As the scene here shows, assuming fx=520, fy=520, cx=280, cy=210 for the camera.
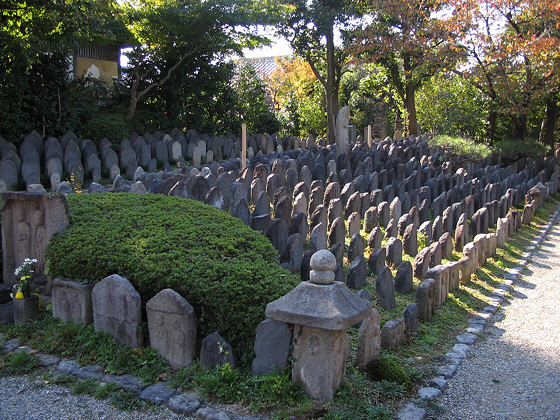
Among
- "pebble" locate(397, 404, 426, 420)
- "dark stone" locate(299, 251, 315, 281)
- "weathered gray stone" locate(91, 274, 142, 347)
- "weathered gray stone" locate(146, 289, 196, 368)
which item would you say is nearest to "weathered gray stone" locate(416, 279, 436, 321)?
"dark stone" locate(299, 251, 315, 281)

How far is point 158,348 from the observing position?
4145mm

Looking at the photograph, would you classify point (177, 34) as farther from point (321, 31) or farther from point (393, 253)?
point (393, 253)

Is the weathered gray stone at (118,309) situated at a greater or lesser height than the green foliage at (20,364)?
greater

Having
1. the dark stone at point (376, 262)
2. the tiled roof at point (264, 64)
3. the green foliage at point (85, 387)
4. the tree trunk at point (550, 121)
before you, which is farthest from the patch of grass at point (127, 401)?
the tiled roof at point (264, 64)

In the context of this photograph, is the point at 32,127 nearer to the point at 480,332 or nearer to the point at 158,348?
the point at 158,348

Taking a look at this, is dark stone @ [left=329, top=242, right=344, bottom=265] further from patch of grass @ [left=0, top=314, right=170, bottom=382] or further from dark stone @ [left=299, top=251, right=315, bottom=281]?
patch of grass @ [left=0, top=314, right=170, bottom=382]

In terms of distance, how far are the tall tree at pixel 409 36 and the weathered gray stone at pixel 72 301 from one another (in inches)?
547

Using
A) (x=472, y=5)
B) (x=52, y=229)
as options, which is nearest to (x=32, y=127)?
(x=52, y=229)

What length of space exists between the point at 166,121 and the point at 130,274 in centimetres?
1344

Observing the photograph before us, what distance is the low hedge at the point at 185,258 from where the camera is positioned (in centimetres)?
Result: 396

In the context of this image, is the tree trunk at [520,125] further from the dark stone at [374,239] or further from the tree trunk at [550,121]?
the dark stone at [374,239]

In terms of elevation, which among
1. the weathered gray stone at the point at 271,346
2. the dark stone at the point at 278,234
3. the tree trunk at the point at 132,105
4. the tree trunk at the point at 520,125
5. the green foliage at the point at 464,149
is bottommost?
the weathered gray stone at the point at 271,346

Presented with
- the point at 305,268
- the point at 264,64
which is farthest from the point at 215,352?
the point at 264,64

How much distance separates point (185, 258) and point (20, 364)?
60.5 inches
